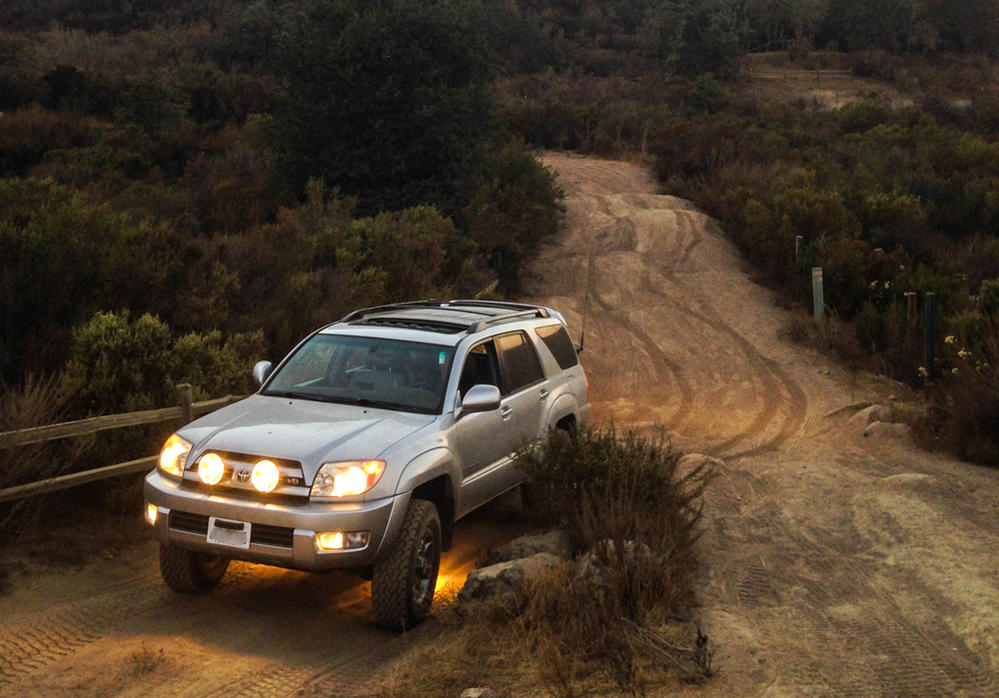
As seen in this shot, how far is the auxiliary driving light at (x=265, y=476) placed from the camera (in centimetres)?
573

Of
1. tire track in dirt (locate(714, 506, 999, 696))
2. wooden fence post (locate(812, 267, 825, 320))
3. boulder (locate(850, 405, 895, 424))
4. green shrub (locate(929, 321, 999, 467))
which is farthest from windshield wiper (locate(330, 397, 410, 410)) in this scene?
wooden fence post (locate(812, 267, 825, 320))

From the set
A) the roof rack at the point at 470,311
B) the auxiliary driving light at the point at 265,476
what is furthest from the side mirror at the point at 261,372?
the auxiliary driving light at the point at 265,476

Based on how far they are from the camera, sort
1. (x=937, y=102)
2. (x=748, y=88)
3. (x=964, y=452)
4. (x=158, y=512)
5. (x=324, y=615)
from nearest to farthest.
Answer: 1. (x=158, y=512)
2. (x=324, y=615)
3. (x=964, y=452)
4. (x=937, y=102)
5. (x=748, y=88)

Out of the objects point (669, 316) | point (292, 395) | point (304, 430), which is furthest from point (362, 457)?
point (669, 316)

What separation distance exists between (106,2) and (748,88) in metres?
34.5

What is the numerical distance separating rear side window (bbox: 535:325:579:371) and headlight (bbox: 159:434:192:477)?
331 centimetres

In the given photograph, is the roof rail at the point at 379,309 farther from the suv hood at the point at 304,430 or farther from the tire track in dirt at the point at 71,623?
the tire track in dirt at the point at 71,623

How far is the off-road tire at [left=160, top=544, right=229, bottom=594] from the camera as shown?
20.6ft

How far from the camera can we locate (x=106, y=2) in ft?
174

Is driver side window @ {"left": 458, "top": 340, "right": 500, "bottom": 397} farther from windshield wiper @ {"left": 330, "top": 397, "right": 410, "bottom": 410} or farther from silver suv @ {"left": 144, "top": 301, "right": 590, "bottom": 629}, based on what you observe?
windshield wiper @ {"left": 330, "top": 397, "right": 410, "bottom": 410}

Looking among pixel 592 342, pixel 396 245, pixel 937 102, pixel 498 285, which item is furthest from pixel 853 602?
pixel 937 102

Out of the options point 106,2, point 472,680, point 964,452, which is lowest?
point 964,452

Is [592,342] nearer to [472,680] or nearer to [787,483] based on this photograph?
[787,483]

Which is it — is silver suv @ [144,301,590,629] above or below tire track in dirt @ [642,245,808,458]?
above
